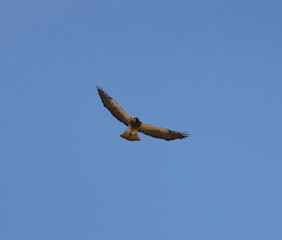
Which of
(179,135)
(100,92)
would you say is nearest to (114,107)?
(100,92)

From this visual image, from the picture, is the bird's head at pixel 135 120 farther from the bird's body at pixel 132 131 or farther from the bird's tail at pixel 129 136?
the bird's tail at pixel 129 136

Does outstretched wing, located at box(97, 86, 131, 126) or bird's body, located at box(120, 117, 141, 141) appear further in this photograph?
outstretched wing, located at box(97, 86, 131, 126)

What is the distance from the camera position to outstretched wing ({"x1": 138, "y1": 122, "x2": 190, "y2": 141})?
972 inches

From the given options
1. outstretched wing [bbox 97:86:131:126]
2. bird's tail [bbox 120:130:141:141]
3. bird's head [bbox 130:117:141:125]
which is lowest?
bird's tail [bbox 120:130:141:141]

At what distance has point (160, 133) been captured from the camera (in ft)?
82.1

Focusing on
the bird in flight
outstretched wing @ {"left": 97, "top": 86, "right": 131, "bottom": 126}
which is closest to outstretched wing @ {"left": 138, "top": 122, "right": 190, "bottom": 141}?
Answer: the bird in flight

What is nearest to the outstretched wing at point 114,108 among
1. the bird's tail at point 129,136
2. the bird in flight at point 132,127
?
the bird in flight at point 132,127

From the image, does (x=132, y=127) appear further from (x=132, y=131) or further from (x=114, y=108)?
(x=114, y=108)

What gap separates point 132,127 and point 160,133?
65.9 inches

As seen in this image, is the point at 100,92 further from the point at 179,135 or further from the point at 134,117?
the point at 179,135

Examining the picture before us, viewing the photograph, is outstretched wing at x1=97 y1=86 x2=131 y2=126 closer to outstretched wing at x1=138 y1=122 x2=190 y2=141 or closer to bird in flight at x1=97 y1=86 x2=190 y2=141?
bird in flight at x1=97 y1=86 x2=190 y2=141

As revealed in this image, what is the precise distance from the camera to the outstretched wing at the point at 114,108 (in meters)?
24.3

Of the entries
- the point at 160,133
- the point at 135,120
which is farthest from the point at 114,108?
the point at 160,133

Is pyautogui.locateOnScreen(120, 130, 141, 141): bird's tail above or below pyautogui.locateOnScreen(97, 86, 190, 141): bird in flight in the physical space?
below
